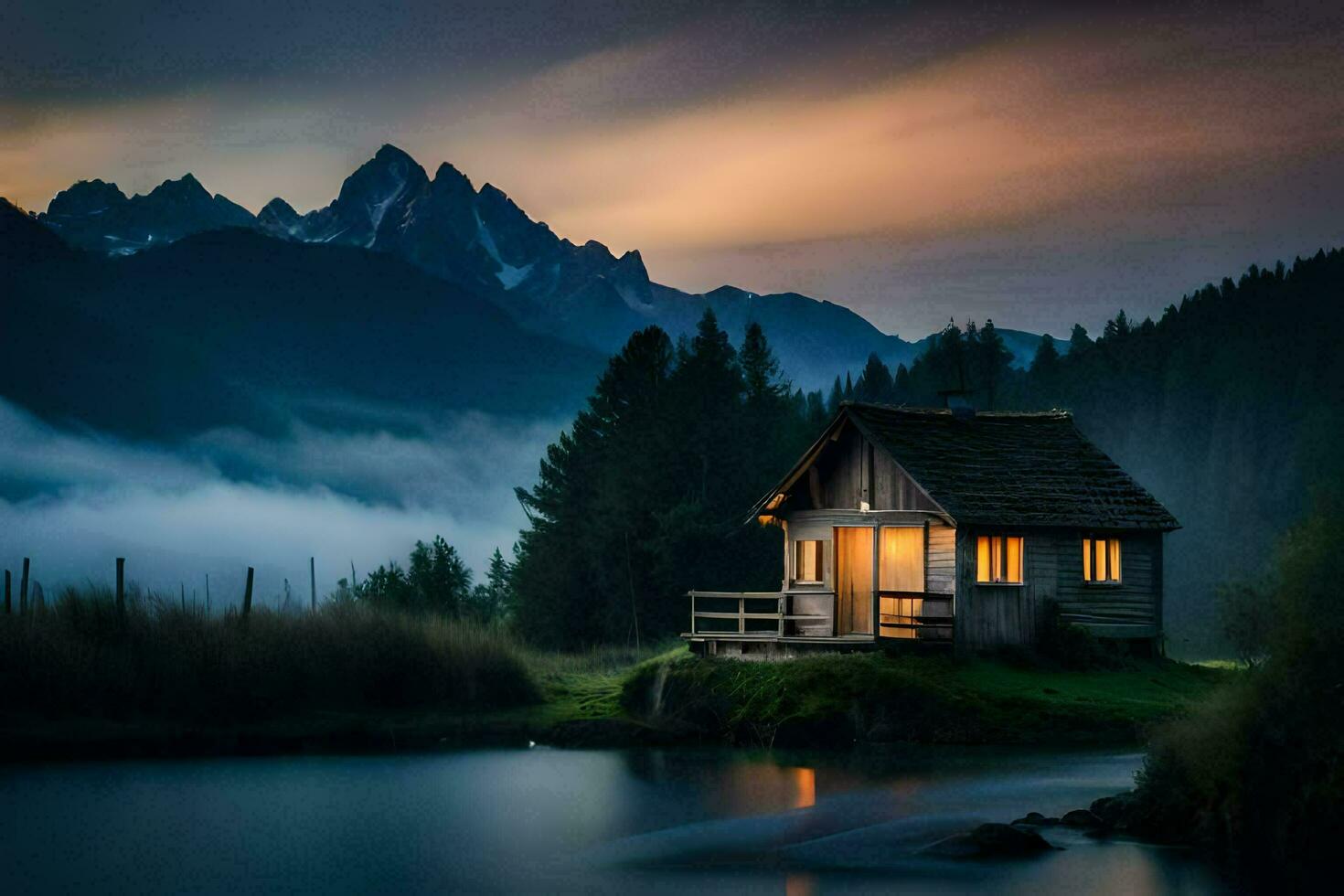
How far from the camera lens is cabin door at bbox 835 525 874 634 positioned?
45312mm

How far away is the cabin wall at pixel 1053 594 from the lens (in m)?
41.7

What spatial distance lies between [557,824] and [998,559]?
18590mm

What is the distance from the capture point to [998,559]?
139ft

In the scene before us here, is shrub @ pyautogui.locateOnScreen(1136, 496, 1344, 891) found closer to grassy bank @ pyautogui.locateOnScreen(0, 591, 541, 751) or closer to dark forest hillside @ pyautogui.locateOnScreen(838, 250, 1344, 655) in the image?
grassy bank @ pyautogui.locateOnScreen(0, 591, 541, 751)

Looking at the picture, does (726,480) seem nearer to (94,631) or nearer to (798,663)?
(798,663)

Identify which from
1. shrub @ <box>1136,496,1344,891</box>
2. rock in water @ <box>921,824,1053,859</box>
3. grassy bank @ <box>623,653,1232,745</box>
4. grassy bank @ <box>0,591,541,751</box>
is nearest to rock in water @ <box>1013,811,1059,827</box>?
rock in water @ <box>921,824,1053,859</box>

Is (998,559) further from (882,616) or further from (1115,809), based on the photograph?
(1115,809)

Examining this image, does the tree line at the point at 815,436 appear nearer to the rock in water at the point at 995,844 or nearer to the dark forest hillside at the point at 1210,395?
the dark forest hillside at the point at 1210,395

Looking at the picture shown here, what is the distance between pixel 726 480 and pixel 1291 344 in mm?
63954

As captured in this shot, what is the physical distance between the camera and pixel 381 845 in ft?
83.8

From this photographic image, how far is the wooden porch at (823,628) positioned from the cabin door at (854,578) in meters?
0.30

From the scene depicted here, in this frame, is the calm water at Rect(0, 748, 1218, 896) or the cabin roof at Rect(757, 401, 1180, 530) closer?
the calm water at Rect(0, 748, 1218, 896)

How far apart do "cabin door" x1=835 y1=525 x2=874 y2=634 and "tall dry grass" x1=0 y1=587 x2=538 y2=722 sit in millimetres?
8890

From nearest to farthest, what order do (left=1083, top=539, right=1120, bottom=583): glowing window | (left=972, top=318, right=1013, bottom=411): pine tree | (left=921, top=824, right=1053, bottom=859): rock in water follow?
(left=921, top=824, right=1053, bottom=859): rock in water → (left=1083, top=539, right=1120, bottom=583): glowing window → (left=972, top=318, right=1013, bottom=411): pine tree
